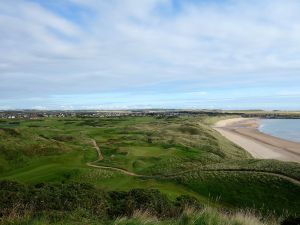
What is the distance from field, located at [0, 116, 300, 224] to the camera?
104 feet

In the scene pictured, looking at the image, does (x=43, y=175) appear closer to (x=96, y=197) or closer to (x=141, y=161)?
(x=141, y=161)

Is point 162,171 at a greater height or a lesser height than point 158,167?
lesser

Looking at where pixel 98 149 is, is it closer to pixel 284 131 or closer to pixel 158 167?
pixel 158 167

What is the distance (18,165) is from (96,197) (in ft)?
101

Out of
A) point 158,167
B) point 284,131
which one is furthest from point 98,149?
point 284,131

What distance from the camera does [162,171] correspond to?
1692 inches

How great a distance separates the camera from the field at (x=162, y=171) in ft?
104

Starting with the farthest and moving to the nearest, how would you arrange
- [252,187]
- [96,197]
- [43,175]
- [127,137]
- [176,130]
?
[176,130] < [127,137] < [43,175] < [252,187] < [96,197]

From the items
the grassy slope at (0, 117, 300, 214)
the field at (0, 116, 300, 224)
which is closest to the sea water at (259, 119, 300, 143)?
the grassy slope at (0, 117, 300, 214)

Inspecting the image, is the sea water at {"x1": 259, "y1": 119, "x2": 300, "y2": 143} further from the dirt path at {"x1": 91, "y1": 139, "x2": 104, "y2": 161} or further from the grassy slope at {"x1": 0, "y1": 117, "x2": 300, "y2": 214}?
the dirt path at {"x1": 91, "y1": 139, "x2": 104, "y2": 161}

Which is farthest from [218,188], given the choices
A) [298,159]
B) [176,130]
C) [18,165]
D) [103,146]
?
[176,130]

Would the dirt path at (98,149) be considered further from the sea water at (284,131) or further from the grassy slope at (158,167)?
the sea water at (284,131)

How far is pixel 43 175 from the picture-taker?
39.1 m

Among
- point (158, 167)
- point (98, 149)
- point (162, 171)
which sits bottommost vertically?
point (162, 171)
